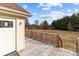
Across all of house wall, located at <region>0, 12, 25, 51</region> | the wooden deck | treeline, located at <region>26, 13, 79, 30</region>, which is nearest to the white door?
house wall, located at <region>0, 12, 25, 51</region>

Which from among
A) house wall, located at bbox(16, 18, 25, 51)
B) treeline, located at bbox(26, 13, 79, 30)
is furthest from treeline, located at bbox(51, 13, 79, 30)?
house wall, located at bbox(16, 18, 25, 51)

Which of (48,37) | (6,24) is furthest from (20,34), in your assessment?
(48,37)

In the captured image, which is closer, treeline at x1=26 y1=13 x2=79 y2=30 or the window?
the window

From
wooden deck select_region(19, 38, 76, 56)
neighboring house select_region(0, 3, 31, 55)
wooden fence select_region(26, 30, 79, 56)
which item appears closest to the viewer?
neighboring house select_region(0, 3, 31, 55)

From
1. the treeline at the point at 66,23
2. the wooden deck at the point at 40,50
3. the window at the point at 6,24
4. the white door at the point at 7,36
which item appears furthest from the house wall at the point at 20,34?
the treeline at the point at 66,23

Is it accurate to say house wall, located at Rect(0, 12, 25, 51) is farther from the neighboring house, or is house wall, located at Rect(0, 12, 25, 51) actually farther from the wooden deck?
the wooden deck

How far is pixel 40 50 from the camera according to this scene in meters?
7.70

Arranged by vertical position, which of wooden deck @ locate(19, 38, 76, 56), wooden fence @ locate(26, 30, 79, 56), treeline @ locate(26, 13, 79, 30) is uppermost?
treeline @ locate(26, 13, 79, 30)

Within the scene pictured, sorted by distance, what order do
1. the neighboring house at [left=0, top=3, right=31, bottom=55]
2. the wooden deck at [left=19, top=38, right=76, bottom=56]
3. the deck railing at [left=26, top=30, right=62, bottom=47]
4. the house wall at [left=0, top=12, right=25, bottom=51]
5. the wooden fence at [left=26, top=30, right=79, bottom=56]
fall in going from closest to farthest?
1. the neighboring house at [left=0, top=3, right=31, bottom=55]
2. the house wall at [left=0, top=12, right=25, bottom=51]
3. the wooden deck at [left=19, top=38, right=76, bottom=56]
4. the wooden fence at [left=26, top=30, right=79, bottom=56]
5. the deck railing at [left=26, top=30, right=62, bottom=47]

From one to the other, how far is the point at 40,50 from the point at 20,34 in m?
1.19

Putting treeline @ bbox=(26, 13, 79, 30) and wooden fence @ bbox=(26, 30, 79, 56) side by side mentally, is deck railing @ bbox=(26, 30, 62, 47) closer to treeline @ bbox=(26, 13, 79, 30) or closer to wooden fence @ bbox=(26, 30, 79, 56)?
wooden fence @ bbox=(26, 30, 79, 56)

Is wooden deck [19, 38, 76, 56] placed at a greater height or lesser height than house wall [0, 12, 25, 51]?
lesser

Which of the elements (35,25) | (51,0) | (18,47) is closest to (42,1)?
(51,0)

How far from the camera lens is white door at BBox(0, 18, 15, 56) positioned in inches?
251
